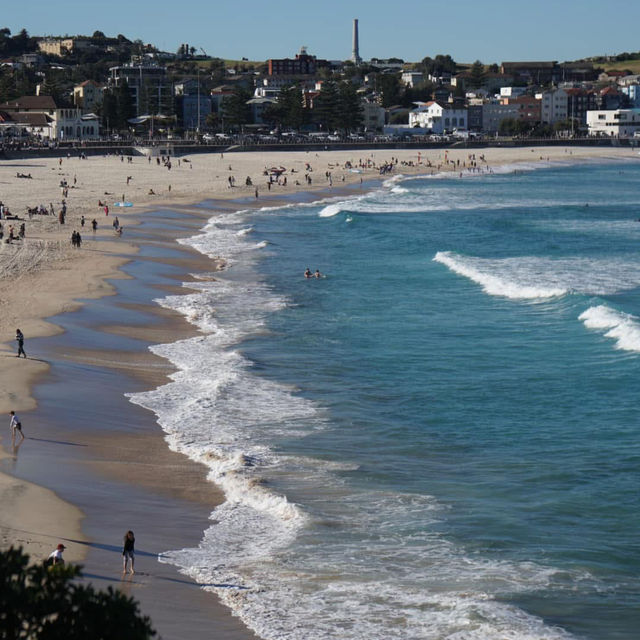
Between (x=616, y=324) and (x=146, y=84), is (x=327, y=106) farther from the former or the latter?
(x=616, y=324)

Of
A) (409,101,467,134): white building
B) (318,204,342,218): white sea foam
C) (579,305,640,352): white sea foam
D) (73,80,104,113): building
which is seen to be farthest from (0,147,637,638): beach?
(409,101,467,134): white building

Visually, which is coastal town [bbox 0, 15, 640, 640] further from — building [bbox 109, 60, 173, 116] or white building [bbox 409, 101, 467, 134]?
white building [bbox 409, 101, 467, 134]

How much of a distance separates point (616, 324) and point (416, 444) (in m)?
12.0

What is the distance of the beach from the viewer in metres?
15.3

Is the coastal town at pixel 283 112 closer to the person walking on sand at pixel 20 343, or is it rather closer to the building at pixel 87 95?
the building at pixel 87 95

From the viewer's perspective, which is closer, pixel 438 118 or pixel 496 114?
pixel 438 118

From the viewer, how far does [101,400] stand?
22.9 meters

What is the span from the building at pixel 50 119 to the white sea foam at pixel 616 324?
9609 centimetres

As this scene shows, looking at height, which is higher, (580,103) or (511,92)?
(511,92)

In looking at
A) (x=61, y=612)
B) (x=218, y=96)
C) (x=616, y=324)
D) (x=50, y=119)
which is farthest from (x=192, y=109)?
(x=61, y=612)

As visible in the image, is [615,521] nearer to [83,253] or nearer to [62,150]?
[83,253]

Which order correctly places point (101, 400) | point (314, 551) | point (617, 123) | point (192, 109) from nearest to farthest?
point (314, 551)
point (101, 400)
point (192, 109)
point (617, 123)

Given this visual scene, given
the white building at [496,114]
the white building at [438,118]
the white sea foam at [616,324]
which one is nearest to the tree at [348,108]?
the white building at [438,118]

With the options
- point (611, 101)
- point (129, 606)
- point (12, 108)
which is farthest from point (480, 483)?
point (611, 101)
